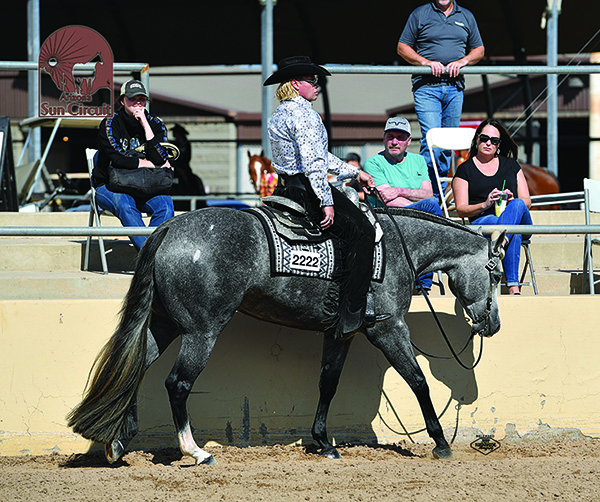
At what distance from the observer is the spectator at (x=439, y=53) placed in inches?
290

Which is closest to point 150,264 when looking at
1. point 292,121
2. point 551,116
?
point 292,121

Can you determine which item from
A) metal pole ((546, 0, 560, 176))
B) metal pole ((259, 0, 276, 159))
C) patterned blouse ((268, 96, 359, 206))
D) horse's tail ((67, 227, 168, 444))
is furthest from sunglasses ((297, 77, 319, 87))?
metal pole ((546, 0, 560, 176))

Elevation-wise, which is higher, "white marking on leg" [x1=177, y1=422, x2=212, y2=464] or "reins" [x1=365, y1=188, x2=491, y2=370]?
"reins" [x1=365, y1=188, x2=491, y2=370]

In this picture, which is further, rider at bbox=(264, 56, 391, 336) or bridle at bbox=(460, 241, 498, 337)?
bridle at bbox=(460, 241, 498, 337)

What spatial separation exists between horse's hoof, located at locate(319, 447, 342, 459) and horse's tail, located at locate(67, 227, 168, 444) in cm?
125

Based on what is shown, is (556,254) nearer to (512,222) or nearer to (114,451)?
(512,222)

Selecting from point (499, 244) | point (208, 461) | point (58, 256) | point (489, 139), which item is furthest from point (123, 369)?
point (489, 139)

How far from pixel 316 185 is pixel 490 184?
219cm

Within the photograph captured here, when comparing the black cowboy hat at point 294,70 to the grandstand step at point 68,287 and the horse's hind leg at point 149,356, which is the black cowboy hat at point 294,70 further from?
the grandstand step at point 68,287

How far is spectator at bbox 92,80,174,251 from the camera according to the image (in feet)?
20.4

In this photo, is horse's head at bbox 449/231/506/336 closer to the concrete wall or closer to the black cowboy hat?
the concrete wall

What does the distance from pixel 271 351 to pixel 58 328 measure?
133 centimetres

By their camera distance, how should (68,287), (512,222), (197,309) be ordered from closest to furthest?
(197,309), (68,287), (512,222)

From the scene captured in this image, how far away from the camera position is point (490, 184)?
256 inches
